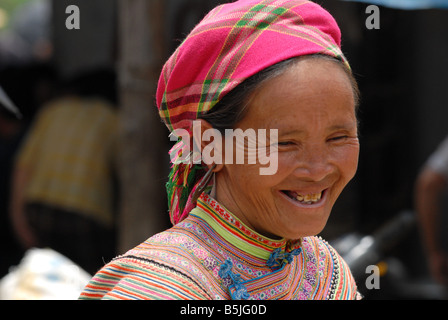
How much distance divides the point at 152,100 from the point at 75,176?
3.65 ft

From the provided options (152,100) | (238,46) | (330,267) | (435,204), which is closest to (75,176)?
(152,100)

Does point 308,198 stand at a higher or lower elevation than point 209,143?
lower

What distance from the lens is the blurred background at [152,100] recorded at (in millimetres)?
4320

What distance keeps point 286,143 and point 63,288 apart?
2040 mm

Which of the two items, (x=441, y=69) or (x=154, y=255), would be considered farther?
(x=441, y=69)

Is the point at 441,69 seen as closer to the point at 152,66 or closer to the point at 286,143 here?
the point at 152,66

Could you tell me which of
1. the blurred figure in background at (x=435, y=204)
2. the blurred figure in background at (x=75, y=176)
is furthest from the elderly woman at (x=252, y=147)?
the blurred figure in background at (x=75, y=176)

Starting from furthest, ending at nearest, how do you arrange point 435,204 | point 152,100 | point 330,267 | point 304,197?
point 435,204 < point 152,100 < point 330,267 < point 304,197

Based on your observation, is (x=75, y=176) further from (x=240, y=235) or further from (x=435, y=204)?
(x=240, y=235)

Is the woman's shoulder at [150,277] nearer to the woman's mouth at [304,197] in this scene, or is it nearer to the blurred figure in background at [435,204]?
the woman's mouth at [304,197]

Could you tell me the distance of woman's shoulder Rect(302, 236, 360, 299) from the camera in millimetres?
1694

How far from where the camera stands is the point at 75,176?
503 centimetres

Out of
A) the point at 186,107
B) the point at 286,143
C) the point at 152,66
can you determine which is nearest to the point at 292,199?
the point at 286,143
